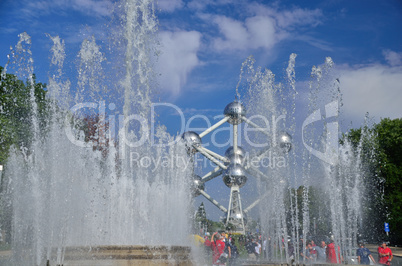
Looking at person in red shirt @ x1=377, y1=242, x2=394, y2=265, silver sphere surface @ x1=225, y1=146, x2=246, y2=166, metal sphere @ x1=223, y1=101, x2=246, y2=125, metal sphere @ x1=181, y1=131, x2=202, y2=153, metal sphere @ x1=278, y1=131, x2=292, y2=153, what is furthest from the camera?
metal sphere @ x1=223, y1=101, x2=246, y2=125

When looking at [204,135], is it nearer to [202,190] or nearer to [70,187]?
[202,190]

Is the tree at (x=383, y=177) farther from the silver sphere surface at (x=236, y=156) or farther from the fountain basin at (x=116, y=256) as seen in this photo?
the fountain basin at (x=116, y=256)

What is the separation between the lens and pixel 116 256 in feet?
23.4

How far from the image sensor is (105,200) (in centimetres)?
1290

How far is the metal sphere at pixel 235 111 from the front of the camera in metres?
38.9

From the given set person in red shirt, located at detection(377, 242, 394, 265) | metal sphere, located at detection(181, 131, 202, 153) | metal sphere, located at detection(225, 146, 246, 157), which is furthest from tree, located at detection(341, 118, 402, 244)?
person in red shirt, located at detection(377, 242, 394, 265)

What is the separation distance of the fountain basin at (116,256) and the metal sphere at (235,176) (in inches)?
1135

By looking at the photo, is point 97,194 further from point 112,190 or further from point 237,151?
point 237,151

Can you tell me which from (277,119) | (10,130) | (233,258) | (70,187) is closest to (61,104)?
(70,187)

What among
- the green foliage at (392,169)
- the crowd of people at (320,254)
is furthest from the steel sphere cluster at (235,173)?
the crowd of people at (320,254)

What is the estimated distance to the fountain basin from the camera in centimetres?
710

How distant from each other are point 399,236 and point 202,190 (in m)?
18.0

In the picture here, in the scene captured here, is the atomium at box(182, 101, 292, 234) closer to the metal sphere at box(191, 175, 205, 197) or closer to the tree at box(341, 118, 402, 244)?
the metal sphere at box(191, 175, 205, 197)

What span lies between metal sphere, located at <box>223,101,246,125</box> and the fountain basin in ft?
105
